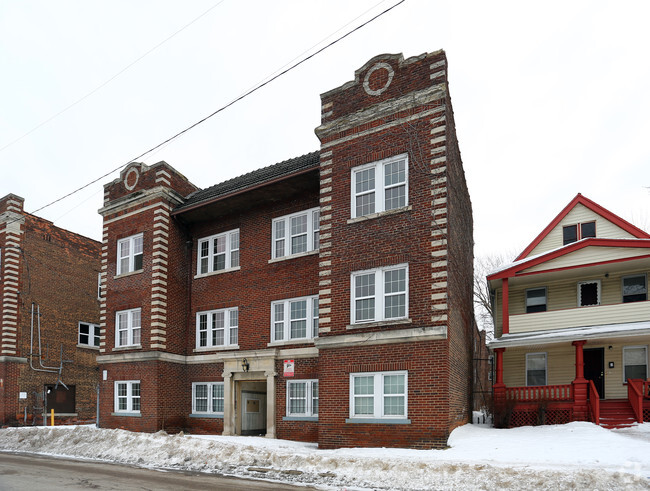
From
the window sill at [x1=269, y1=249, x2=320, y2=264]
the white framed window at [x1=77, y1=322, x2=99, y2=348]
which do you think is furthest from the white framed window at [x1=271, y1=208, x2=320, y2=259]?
the white framed window at [x1=77, y1=322, x2=99, y2=348]

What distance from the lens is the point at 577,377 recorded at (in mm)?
18516

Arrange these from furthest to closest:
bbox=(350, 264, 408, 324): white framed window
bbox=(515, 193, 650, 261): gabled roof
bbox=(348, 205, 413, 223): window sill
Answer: bbox=(515, 193, 650, 261): gabled roof < bbox=(348, 205, 413, 223): window sill < bbox=(350, 264, 408, 324): white framed window

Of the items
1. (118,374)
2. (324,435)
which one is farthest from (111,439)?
(324,435)

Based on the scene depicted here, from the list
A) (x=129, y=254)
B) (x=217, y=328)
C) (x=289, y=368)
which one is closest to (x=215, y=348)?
(x=217, y=328)

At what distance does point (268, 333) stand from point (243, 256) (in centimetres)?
350

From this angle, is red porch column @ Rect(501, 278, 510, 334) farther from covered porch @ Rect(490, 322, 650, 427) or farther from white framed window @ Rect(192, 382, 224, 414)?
white framed window @ Rect(192, 382, 224, 414)

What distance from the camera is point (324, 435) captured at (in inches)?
666

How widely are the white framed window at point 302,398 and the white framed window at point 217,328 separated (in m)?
3.42

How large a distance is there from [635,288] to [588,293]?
1735 mm

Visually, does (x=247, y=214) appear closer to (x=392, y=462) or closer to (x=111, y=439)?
(x=111, y=439)

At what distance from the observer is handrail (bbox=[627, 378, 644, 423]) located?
57.7ft

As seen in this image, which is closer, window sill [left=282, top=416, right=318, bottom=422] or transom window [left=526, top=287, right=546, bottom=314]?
window sill [left=282, top=416, right=318, bottom=422]

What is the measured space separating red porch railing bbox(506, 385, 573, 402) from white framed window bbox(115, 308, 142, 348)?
15.2 meters

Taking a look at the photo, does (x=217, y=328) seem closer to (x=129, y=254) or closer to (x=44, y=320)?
(x=129, y=254)
